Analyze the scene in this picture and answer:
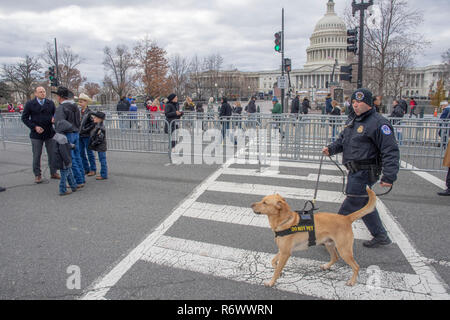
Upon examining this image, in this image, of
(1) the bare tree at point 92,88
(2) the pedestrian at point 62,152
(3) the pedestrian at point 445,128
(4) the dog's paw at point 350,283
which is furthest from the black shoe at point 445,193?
(1) the bare tree at point 92,88

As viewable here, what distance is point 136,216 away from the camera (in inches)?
218

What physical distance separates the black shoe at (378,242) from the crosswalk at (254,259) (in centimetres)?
12

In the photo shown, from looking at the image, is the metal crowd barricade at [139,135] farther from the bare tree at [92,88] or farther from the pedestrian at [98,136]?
the bare tree at [92,88]

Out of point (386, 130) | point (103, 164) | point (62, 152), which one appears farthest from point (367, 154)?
point (103, 164)

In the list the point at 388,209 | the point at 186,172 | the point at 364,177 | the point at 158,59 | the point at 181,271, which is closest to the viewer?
the point at 181,271

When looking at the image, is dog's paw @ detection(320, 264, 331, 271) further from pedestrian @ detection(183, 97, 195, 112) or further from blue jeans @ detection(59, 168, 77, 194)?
pedestrian @ detection(183, 97, 195, 112)

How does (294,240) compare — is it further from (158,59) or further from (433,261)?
(158,59)

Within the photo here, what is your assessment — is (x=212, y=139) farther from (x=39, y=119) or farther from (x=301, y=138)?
(x=39, y=119)

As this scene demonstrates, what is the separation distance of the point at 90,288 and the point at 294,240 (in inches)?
86.7

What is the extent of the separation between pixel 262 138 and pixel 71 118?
5555 mm

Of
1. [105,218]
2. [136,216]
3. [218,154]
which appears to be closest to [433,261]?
[136,216]

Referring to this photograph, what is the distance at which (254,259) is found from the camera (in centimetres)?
405

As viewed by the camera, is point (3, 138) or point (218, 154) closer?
point (218, 154)

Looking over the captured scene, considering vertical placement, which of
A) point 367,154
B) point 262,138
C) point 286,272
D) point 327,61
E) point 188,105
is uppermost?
point 327,61
